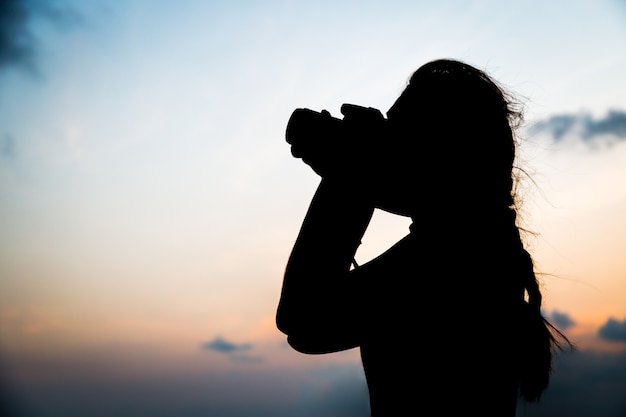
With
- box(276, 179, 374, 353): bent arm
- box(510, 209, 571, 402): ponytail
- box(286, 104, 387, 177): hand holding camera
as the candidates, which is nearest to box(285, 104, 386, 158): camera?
box(286, 104, 387, 177): hand holding camera

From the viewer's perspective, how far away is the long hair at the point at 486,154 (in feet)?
6.13

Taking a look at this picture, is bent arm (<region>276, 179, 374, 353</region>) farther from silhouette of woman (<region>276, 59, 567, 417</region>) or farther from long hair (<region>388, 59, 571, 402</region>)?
long hair (<region>388, 59, 571, 402</region>)

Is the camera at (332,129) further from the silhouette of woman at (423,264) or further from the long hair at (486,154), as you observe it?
the long hair at (486,154)

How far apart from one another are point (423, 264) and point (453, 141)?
1.64 feet

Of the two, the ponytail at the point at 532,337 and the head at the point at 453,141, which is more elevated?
the head at the point at 453,141

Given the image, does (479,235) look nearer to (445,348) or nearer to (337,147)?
(445,348)

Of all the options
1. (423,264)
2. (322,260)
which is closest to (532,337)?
(423,264)

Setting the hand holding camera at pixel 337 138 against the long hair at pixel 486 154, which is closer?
the hand holding camera at pixel 337 138

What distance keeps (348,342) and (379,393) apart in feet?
0.70

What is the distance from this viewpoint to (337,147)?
159 cm

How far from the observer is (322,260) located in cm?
153

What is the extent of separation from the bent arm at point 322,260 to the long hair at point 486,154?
454 mm

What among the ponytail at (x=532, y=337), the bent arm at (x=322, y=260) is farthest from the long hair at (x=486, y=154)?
the bent arm at (x=322, y=260)

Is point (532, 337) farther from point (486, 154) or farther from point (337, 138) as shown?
point (337, 138)
